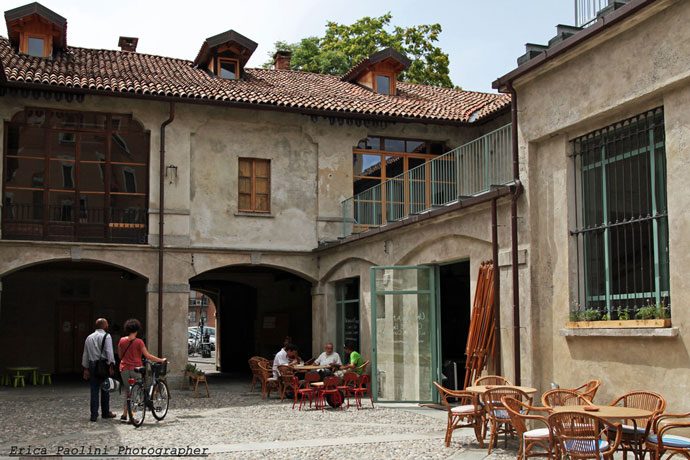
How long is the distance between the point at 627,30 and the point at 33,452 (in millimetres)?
8767

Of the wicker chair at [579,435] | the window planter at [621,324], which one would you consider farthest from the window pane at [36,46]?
the wicker chair at [579,435]

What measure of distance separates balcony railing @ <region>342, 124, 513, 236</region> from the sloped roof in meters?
2.43

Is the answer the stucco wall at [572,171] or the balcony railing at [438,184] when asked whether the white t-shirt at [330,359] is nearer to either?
the balcony railing at [438,184]

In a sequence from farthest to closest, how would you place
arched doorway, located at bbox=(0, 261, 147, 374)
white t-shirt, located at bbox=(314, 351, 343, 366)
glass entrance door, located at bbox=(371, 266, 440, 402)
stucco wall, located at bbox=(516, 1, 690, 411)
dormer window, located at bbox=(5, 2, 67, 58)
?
1. arched doorway, located at bbox=(0, 261, 147, 374)
2. dormer window, located at bbox=(5, 2, 67, 58)
3. white t-shirt, located at bbox=(314, 351, 343, 366)
4. glass entrance door, located at bbox=(371, 266, 440, 402)
5. stucco wall, located at bbox=(516, 1, 690, 411)

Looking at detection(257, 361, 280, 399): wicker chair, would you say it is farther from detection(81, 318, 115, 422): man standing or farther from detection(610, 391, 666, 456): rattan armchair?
detection(610, 391, 666, 456): rattan armchair

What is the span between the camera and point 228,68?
22609 mm

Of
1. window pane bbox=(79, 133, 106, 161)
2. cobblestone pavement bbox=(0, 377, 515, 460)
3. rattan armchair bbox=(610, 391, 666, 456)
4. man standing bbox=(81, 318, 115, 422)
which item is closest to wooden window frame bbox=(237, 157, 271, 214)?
window pane bbox=(79, 133, 106, 161)

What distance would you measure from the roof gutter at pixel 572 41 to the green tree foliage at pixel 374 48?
2153cm

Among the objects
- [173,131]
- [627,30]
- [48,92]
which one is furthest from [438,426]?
[48,92]

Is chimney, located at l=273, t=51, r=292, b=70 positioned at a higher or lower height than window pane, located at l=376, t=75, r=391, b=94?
higher

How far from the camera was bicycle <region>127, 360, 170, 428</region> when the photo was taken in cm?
1252

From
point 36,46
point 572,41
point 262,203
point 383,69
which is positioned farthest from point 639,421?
point 36,46

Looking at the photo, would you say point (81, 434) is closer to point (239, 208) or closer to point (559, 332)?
point (559, 332)

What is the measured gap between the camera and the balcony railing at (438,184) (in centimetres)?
1341
